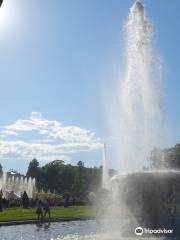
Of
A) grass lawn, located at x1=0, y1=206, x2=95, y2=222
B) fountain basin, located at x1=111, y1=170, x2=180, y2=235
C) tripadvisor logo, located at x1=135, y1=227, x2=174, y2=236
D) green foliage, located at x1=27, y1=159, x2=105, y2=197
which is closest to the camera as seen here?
tripadvisor logo, located at x1=135, y1=227, x2=174, y2=236

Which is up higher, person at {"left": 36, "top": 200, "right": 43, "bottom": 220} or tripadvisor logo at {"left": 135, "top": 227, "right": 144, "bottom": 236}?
person at {"left": 36, "top": 200, "right": 43, "bottom": 220}

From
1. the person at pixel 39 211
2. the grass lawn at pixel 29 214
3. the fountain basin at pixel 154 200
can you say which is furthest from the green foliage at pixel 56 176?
the fountain basin at pixel 154 200

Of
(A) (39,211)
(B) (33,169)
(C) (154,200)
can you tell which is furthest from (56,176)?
(C) (154,200)

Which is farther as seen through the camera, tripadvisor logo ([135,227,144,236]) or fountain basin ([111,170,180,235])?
fountain basin ([111,170,180,235])

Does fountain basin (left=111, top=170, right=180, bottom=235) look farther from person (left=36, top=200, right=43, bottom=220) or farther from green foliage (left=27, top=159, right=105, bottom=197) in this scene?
green foliage (left=27, top=159, right=105, bottom=197)

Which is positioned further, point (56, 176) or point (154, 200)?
point (56, 176)

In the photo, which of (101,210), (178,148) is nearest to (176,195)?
(101,210)

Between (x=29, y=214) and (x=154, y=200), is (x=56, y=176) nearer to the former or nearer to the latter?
(x=29, y=214)

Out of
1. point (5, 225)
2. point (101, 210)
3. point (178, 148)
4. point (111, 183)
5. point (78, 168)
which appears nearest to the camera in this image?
point (111, 183)

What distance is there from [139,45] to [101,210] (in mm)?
12105

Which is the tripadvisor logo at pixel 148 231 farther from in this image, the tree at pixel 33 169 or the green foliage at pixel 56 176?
the tree at pixel 33 169

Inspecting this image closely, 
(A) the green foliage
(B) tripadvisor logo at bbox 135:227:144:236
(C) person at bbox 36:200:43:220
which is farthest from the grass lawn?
(A) the green foliage

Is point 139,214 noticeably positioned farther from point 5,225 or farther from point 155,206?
point 5,225

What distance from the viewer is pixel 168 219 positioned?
63.0 ft
